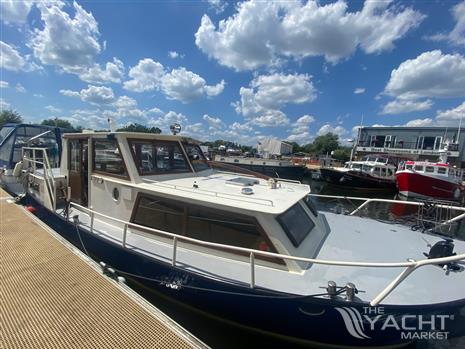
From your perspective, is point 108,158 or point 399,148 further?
point 399,148

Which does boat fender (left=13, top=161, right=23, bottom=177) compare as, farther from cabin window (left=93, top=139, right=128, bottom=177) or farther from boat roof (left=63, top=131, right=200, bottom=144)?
cabin window (left=93, top=139, right=128, bottom=177)

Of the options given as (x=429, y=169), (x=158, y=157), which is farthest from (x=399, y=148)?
(x=158, y=157)

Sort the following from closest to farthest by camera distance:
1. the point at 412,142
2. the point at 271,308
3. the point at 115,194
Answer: the point at 271,308 → the point at 115,194 → the point at 412,142

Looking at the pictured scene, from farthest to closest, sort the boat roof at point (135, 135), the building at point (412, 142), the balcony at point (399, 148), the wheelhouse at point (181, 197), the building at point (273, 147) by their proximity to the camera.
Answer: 1. the building at point (273, 147)
2. the building at point (412, 142)
3. the balcony at point (399, 148)
4. the boat roof at point (135, 135)
5. the wheelhouse at point (181, 197)

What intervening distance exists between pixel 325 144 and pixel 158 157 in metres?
83.0

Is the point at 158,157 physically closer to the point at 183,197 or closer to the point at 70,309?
the point at 183,197

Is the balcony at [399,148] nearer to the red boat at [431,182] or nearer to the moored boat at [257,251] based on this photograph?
the red boat at [431,182]

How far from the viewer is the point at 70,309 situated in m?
3.09

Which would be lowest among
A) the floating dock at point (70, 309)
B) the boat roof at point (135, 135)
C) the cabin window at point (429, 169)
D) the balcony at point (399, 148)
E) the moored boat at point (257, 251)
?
the floating dock at point (70, 309)

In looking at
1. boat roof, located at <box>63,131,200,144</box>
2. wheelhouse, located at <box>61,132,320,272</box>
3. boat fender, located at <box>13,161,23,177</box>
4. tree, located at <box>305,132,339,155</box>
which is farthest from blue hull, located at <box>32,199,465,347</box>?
tree, located at <box>305,132,339,155</box>

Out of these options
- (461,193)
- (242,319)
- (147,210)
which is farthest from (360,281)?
(461,193)

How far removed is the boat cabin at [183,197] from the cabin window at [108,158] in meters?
0.02

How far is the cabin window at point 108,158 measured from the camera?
485cm

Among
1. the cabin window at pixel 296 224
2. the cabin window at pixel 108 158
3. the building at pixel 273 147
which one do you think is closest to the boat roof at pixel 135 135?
the cabin window at pixel 108 158
